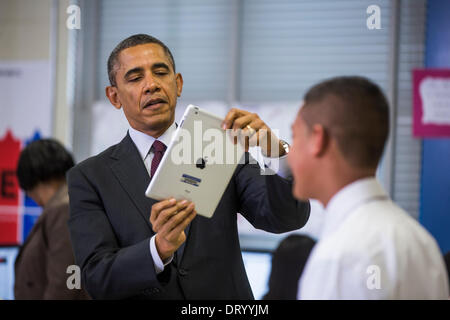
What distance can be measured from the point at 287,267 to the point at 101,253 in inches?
44.6

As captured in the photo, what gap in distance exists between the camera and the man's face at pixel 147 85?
119 cm

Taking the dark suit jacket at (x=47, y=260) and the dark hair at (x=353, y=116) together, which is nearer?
the dark hair at (x=353, y=116)

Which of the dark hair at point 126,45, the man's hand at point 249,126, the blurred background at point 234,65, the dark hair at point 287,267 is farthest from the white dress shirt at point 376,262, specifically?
the blurred background at point 234,65

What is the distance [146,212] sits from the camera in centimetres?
124

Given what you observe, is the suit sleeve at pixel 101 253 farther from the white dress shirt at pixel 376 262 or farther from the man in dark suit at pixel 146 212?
the white dress shirt at pixel 376 262

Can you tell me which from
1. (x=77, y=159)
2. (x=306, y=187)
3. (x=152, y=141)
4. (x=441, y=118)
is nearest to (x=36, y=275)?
(x=152, y=141)

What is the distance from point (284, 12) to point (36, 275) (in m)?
2.34

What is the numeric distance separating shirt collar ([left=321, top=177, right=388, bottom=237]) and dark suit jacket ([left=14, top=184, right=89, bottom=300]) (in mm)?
1361

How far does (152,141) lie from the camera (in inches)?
50.7

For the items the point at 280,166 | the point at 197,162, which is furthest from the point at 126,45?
the point at 280,166

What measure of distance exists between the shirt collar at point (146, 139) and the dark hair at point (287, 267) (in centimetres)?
107

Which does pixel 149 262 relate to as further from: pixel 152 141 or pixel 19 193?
pixel 19 193

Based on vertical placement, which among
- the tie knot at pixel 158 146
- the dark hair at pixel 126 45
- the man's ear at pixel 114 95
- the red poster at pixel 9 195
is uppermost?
the dark hair at pixel 126 45

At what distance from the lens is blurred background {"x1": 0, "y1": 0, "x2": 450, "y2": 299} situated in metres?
3.32
